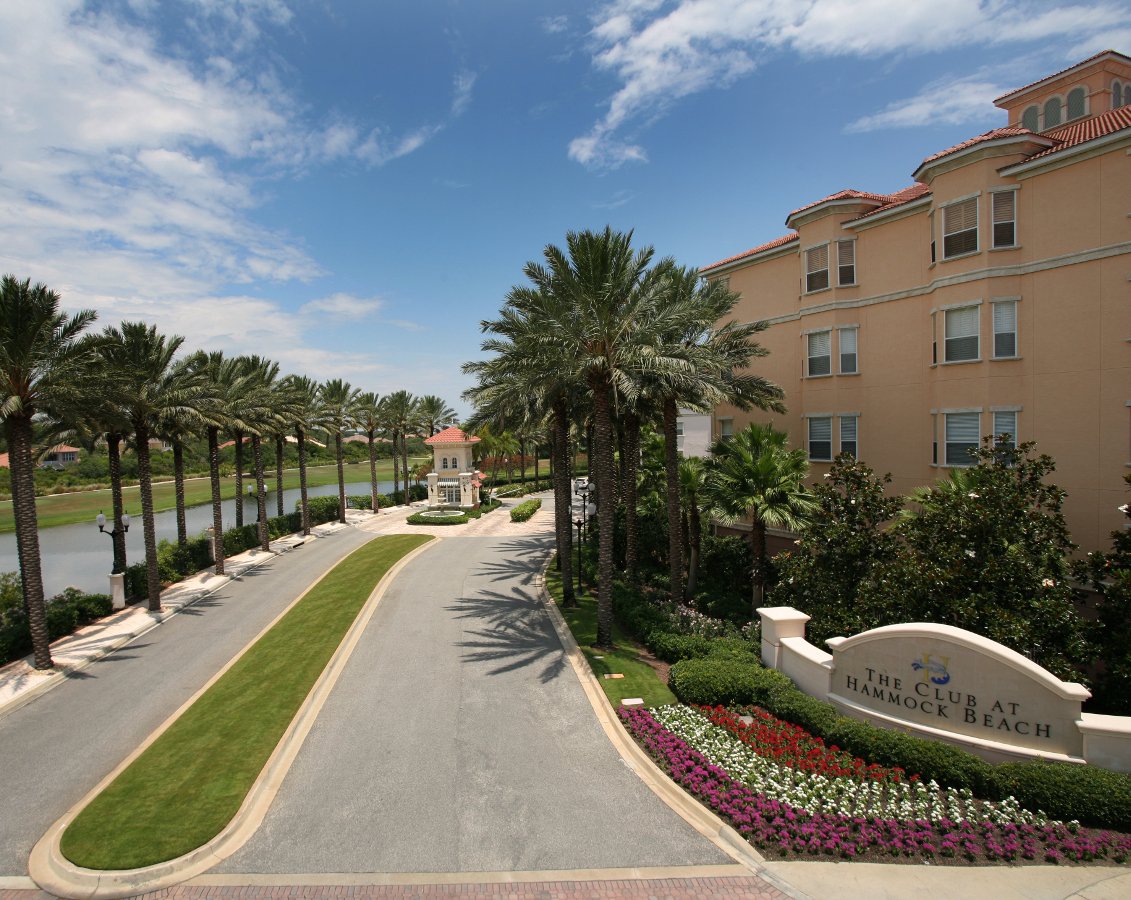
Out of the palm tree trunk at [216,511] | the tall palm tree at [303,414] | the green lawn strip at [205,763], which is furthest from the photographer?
the tall palm tree at [303,414]

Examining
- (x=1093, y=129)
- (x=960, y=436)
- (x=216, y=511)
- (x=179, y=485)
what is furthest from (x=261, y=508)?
(x=1093, y=129)

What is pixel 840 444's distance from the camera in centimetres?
2125

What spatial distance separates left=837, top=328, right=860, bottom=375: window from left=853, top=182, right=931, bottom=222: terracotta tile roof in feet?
12.3

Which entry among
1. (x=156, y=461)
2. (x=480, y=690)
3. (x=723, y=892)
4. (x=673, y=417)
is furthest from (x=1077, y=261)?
(x=156, y=461)

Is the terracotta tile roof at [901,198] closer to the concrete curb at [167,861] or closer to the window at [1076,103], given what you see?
the window at [1076,103]

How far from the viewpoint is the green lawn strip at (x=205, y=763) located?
884 centimetres

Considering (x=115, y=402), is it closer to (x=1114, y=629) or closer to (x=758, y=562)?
(x=758, y=562)

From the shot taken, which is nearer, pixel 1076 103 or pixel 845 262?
pixel 1076 103

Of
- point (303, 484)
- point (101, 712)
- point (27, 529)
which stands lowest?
point (101, 712)

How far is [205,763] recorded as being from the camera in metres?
11.0

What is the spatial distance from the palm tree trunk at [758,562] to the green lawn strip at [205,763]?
12.9 meters

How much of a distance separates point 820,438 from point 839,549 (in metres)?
7.55

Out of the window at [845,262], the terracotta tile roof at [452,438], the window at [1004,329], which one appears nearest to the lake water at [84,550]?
the terracotta tile roof at [452,438]

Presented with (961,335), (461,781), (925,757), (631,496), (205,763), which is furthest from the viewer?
(631,496)
